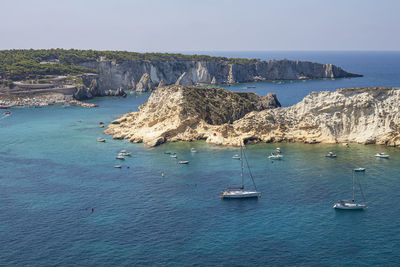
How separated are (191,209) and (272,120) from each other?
46338 mm

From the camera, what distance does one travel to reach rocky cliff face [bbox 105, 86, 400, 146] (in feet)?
309

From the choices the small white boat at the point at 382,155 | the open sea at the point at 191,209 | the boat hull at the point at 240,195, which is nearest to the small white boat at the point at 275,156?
the open sea at the point at 191,209

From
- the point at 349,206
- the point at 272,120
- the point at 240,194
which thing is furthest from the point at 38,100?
the point at 349,206

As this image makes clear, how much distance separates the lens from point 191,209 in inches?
2450

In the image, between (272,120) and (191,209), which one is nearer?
→ (191,209)

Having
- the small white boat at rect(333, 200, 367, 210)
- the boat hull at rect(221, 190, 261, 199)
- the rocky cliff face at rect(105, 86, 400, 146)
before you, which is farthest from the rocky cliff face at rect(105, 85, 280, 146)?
the small white boat at rect(333, 200, 367, 210)

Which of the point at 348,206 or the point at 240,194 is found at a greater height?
the point at 348,206

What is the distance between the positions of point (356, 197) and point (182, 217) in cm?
2679

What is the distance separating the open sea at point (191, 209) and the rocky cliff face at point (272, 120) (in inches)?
148

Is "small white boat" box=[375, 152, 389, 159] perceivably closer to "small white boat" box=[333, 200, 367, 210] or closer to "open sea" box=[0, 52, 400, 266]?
"open sea" box=[0, 52, 400, 266]

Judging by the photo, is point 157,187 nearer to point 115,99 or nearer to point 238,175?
point 238,175

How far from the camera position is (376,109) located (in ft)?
309

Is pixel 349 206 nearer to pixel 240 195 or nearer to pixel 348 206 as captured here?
pixel 348 206

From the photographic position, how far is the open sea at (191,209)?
49.6 m
